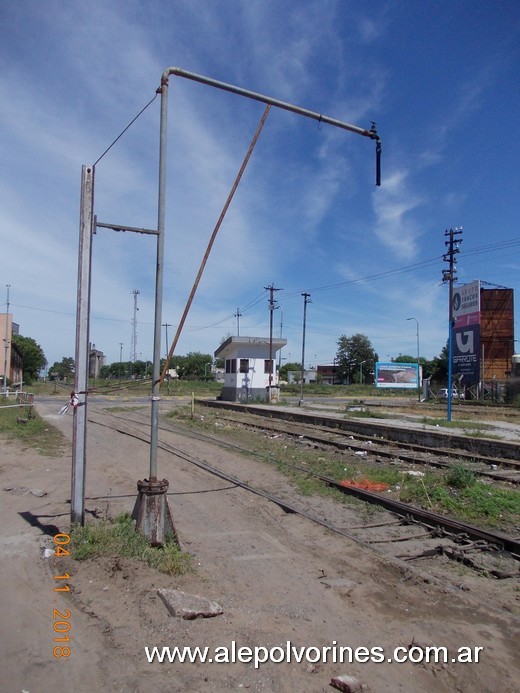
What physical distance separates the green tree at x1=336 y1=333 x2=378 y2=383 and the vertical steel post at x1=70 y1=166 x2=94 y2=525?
113m

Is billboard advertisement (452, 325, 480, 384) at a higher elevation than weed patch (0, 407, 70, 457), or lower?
higher

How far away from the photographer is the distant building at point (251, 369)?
137ft

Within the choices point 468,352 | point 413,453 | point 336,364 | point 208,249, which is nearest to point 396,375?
point 468,352

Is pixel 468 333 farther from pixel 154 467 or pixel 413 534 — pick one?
pixel 154 467

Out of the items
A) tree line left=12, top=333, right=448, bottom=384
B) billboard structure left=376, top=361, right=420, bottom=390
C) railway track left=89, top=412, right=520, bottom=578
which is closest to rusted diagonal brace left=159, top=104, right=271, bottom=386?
railway track left=89, top=412, right=520, bottom=578

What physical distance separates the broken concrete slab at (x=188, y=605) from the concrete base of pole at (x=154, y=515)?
4.42ft

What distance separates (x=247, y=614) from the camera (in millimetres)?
4387

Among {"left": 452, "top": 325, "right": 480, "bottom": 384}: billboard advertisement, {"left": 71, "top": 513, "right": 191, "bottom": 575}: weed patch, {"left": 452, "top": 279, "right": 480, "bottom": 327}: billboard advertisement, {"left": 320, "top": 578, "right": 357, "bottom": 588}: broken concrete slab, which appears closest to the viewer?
{"left": 71, "top": 513, "right": 191, "bottom": 575}: weed patch

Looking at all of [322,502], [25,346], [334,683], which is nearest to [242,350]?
[322,502]

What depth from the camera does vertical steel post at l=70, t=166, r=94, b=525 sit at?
604 centimetres

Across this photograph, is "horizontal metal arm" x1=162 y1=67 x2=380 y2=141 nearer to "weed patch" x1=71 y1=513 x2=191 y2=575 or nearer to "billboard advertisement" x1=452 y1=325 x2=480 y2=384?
"weed patch" x1=71 y1=513 x2=191 y2=575

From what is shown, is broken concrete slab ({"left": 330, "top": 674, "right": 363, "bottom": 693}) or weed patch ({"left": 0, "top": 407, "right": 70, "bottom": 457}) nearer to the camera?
broken concrete slab ({"left": 330, "top": 674, "right": 363, "bottom": 693})
